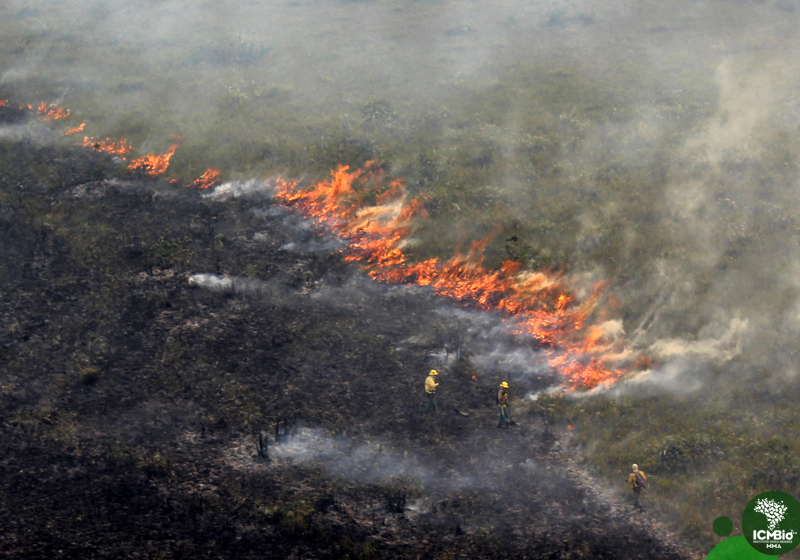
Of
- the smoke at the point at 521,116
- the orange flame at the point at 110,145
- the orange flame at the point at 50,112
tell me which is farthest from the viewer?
the orange flame at the point at 50,112

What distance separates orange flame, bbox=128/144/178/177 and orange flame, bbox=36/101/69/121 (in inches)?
290

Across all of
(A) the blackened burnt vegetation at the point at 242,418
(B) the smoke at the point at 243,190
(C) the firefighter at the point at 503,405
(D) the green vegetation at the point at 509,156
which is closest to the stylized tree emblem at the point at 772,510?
(D) the green vegetation at the point at 509,156

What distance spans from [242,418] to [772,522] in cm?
1353

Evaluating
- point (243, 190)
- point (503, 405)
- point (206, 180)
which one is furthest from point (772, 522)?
point (206, 180)

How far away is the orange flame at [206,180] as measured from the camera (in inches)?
1309

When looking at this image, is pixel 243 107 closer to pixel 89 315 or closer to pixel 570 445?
pixel 89 315

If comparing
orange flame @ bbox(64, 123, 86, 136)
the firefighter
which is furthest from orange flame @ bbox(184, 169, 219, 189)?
the firefighter

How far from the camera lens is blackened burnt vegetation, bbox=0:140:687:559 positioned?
16.3 metres

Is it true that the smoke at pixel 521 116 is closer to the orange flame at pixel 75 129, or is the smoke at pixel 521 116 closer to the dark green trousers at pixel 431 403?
the orange flame at pixel 75 129

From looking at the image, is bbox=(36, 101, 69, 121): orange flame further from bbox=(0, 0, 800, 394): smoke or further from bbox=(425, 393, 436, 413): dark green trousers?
bbox=(425, 393, 436, 413): dark green trousers

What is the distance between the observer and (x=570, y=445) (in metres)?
19.6

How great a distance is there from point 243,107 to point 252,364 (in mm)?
21463

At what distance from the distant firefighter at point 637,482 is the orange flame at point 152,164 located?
2573 centimetres

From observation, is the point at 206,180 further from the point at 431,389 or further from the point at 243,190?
the point at 431,389
